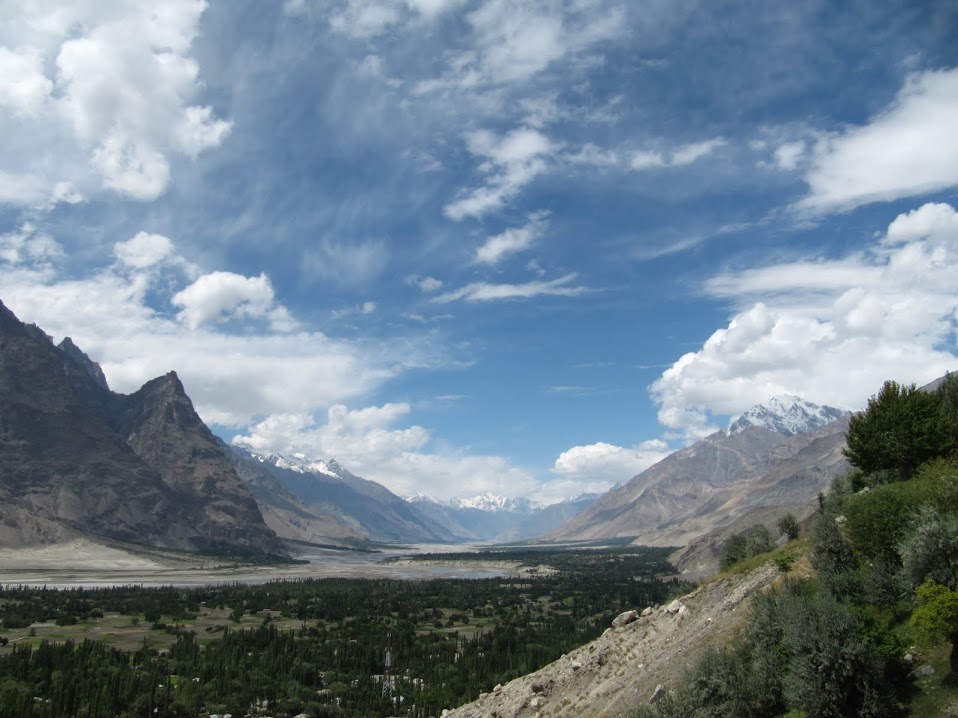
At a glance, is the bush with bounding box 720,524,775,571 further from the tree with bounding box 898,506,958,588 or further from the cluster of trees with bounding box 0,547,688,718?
the tree with bounding box 898,506,958,588

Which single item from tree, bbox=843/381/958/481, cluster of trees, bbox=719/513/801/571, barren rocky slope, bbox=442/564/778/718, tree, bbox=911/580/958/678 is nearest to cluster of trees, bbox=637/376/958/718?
tree, bbox=911/580/958/678

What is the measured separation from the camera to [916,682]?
17219mm

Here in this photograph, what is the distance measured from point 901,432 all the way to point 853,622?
28.3 metres

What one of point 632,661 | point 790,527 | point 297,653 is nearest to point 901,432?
point 790,527

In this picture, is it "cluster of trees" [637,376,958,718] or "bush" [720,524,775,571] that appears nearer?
"cluster of trees" [637,376,958,718]

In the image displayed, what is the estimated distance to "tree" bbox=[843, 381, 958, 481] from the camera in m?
39.8

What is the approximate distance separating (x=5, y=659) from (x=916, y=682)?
82.5 meters

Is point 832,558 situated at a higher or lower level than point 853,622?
higher

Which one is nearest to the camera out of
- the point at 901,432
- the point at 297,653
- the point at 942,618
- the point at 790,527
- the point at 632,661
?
A: the point at 942,618

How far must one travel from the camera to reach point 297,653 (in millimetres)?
80688

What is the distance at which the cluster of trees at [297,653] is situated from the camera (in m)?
58.7

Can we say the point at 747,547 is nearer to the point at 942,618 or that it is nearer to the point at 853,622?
the point at 853,622

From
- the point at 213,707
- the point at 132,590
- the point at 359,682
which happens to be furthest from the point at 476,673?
the point at 132,590

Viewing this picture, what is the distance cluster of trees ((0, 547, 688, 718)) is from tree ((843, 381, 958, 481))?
18540 millimetres
